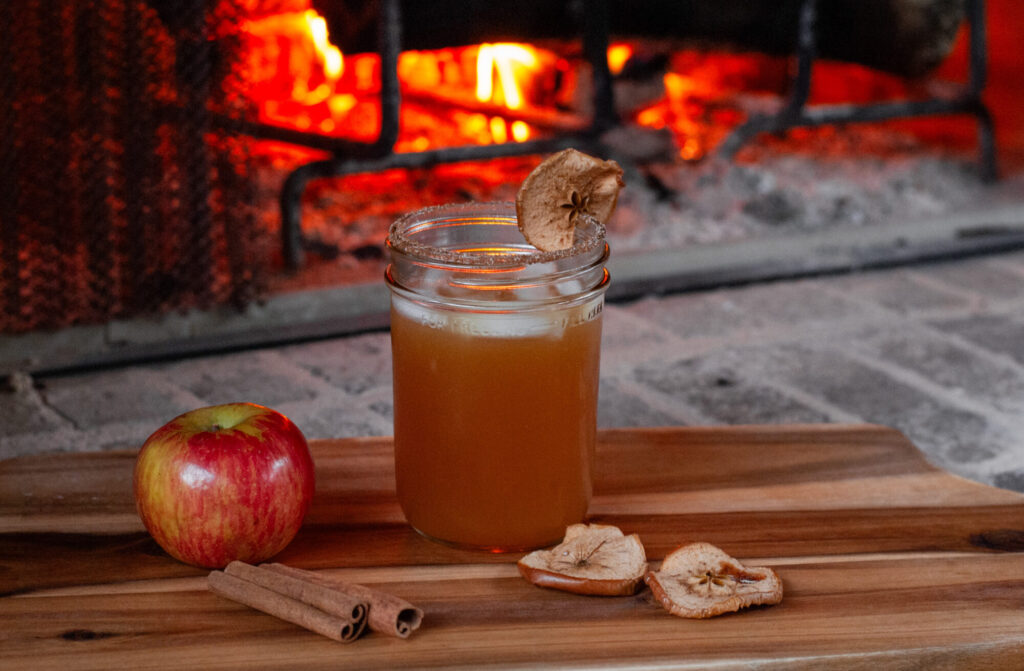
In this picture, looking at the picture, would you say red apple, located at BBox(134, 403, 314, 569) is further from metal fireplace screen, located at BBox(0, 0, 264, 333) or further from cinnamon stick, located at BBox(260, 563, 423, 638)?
metal fireplace screen, located at BBox(0, 0, 264, 333)

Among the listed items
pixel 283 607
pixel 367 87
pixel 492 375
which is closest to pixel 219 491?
pixel 283 607

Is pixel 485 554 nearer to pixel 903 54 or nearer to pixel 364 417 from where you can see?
pixel 364 417

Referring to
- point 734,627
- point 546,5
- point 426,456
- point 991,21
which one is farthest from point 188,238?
point 991,21

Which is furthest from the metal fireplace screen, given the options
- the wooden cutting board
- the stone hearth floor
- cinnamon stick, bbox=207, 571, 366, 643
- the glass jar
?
cinnamon stick, bbox=207, 571, 366, 643

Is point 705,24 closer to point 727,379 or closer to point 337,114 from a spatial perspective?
point 337,114

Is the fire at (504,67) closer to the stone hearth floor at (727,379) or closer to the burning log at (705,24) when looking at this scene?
the burning log at (705,24)

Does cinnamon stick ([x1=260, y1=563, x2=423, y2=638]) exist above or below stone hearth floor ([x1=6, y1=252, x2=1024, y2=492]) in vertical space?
above
